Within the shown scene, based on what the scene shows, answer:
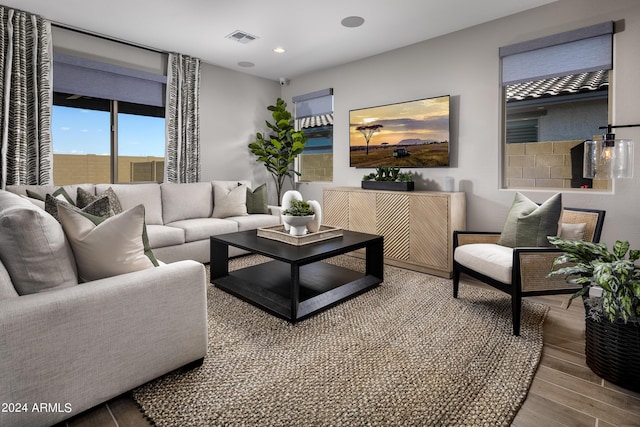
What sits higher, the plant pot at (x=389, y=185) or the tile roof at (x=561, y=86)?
the tile roof at (x=561, y=86)

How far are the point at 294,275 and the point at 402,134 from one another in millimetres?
2637

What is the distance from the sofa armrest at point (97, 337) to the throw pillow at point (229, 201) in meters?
2.55

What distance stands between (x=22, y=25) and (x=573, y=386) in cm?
517

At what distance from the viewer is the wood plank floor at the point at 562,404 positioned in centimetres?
140

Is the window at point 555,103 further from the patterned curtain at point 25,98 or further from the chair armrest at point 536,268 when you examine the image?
the patterned curtain at point 25,98

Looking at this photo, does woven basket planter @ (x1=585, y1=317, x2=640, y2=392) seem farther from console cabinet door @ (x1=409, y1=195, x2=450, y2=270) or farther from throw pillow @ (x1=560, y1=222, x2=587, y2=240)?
console cabinet door @ (x1=409, y1=195, x2=450, y2=270)

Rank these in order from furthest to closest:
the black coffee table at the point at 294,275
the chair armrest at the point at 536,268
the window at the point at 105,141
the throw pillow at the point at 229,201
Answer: the throw pillow at the point at 229,201
the window at the point at 105,141
the black coffee table at the point at 294,275
the chair armrest at the point at 536,268

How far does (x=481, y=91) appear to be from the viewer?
11.5 ft

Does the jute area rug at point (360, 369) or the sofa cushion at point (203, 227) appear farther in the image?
the sofa cushion at point (203, 227)

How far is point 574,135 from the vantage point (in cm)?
393

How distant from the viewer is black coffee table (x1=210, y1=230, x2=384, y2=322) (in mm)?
2346

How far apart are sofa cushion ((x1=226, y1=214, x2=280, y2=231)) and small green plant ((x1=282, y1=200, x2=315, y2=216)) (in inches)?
50.4

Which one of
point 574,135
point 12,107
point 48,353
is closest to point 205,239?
point 12,107

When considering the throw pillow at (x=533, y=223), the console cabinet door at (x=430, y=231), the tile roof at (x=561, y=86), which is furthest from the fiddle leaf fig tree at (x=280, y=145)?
the throw pillow at (x=533, y=223)
